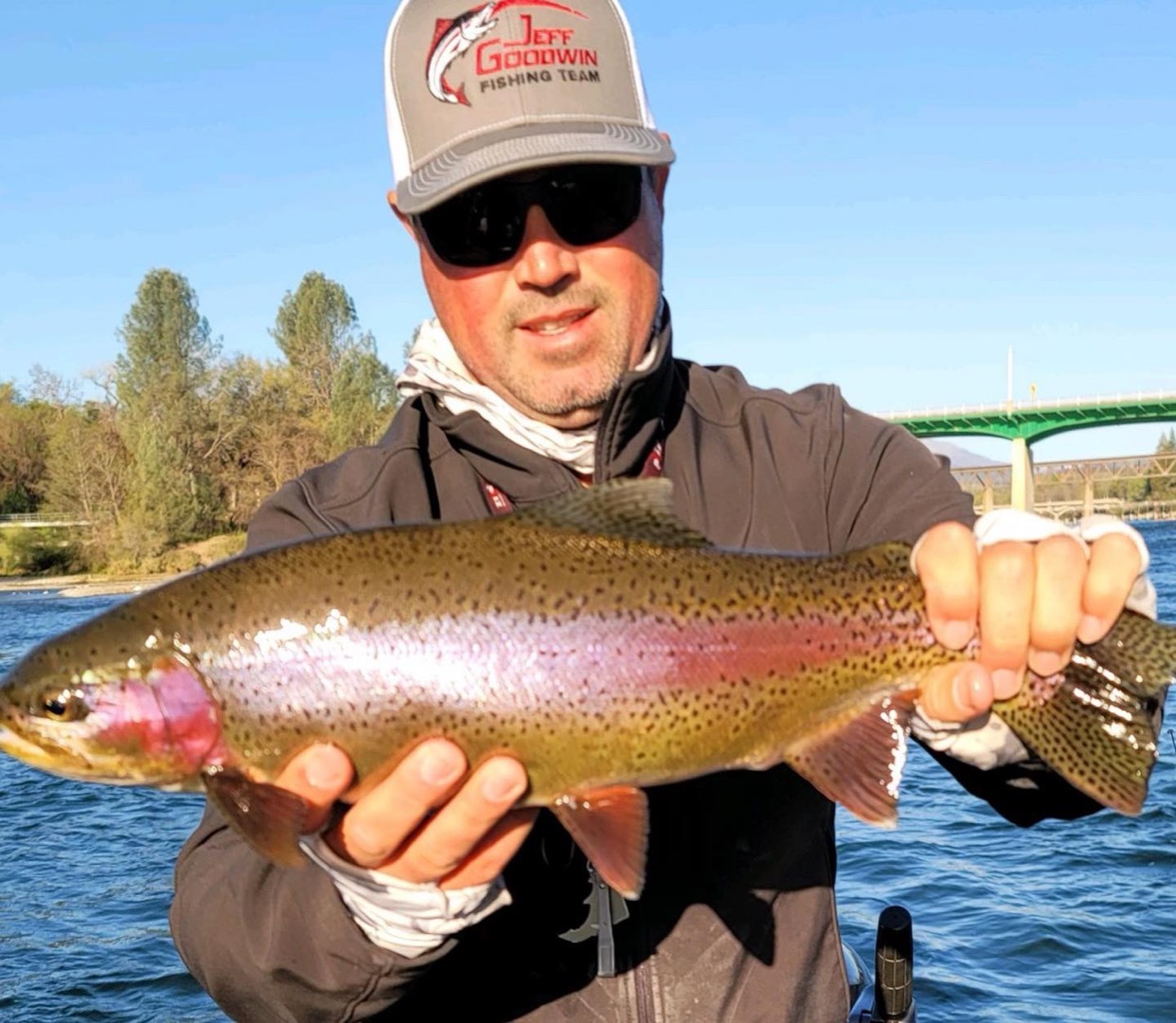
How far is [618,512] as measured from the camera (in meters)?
2.69

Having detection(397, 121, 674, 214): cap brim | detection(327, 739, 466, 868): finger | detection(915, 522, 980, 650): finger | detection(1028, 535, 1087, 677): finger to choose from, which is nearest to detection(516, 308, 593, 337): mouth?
detection(397, 121, 674, 214): cap brim

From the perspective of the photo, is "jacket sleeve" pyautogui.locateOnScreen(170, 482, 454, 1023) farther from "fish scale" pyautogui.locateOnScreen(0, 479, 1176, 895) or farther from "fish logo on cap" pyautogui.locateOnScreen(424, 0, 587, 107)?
"fish logo on cap" pyautogui.locateOnScreen(424, 0, 587, 107)

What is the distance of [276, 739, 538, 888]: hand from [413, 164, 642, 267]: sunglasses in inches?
52.2

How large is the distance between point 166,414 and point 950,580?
211ft

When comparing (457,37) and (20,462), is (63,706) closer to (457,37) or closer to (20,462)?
(457,37)

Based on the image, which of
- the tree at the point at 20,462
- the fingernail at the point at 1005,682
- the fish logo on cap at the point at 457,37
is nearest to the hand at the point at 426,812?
the fingernail at the point at 1005,682

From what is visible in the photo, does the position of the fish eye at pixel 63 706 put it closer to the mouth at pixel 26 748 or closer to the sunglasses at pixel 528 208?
the mouth at pixel 26 748

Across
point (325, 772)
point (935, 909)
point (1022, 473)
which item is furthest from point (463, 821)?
point (1022, 473)

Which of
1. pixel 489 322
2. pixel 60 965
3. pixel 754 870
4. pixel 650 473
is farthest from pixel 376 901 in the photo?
pixel 60 965

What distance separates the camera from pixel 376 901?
2412 millimetres

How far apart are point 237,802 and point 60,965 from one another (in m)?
7.83

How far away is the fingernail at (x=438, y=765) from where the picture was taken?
228 centimetres

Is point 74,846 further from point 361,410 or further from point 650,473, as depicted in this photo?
point 361,410

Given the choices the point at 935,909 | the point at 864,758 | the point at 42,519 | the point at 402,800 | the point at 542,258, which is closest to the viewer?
the point at 402,800
